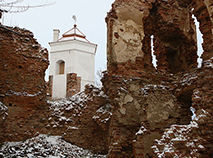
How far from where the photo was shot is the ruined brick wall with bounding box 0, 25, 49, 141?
6.94m

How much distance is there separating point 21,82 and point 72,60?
34.2 ft

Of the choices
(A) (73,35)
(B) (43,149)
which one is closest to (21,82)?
(B) (43,149)

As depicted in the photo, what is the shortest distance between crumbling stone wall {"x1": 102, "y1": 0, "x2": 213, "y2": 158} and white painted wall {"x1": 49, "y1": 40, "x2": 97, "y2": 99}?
1020cm

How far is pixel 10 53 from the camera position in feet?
24.5

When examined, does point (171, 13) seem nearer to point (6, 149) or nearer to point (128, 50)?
point (128, 50)

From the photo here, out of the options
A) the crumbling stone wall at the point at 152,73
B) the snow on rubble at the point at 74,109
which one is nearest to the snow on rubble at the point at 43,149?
the snow on rubble at the point at 74,109

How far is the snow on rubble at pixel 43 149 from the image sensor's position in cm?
577

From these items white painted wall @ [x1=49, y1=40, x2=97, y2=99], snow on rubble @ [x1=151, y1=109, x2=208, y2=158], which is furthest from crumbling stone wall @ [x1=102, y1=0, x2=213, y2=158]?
white painted wall @ [x1=49, y1=40, x2=97, y2=99]

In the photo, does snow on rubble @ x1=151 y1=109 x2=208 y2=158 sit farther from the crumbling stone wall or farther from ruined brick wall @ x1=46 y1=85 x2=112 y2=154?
ruined brick wall @ x1=46 y1=85 x2=112 y2=154

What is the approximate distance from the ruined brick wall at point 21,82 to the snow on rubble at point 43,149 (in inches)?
21.9

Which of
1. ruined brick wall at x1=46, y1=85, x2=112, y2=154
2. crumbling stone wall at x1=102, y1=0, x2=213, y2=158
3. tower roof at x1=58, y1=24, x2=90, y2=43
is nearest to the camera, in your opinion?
crumbling stone wall at x1=102, y1=0, x2=213, y2=158

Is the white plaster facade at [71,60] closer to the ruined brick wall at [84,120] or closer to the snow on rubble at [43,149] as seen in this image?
the ruined brick wall at [84,120]

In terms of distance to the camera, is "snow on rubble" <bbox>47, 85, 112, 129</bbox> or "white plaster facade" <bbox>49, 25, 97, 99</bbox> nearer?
"snow on rubble" <bbox>47, 85, 112, 129</bbox>

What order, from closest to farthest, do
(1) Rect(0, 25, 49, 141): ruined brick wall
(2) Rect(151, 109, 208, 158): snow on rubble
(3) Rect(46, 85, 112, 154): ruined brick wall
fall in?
(2) Rect(151, 109, 208, 158): snow on rubble, (1) Rect(0, 25, 49, 141): ruined brick wall, (3) Rect(46, 85, 112, 154): ruined brick wall
